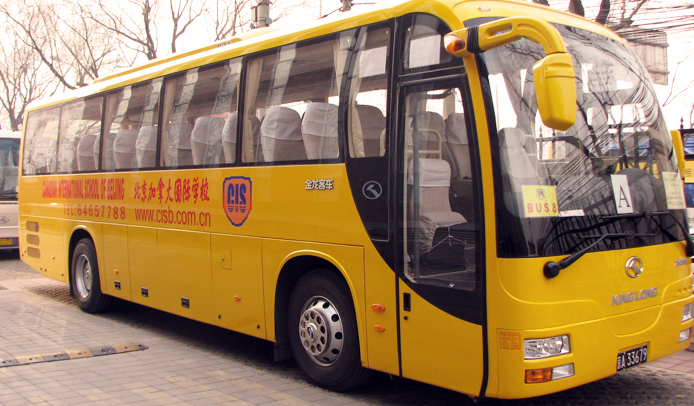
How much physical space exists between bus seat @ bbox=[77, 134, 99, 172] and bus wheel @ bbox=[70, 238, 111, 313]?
1.08 m

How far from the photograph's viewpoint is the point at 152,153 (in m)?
8.15

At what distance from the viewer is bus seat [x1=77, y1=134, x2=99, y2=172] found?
9.54 meters

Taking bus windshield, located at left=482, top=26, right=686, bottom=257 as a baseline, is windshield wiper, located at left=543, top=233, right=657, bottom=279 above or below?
below

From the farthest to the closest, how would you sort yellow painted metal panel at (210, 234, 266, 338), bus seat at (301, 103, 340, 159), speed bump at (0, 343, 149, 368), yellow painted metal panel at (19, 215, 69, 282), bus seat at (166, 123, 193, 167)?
yellow painted metal panel at (19, 215, 69, 282) < bus seat at (166, 123, 193, 167) < speed bump at (0, 343, 149, 368) < yellow painted metal panel at (210, 234, 266, 338) < bus seat at (301, 103, 340, 159)

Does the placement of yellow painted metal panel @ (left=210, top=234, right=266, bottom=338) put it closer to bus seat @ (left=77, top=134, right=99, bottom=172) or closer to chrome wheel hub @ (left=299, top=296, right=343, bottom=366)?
chrome wheel hub @ (left=299, top=296, right=343, bottom=366)

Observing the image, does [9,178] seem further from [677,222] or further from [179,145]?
[677,222]

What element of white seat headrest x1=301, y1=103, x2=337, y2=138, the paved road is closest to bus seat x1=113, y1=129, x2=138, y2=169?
the paved road

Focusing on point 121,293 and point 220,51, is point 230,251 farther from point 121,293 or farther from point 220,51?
point 121,293

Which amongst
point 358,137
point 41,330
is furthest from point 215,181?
point 41,330

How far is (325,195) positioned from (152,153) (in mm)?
3409

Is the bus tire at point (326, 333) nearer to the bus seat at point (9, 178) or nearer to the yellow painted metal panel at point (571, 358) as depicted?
the yellow painted metal panel at point (571, 358)

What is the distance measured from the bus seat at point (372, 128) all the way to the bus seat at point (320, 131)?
32cm

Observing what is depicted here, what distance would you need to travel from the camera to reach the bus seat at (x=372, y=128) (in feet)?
17.0

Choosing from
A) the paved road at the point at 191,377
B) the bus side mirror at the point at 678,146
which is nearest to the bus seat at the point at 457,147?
the paved road at the point at 191,377
